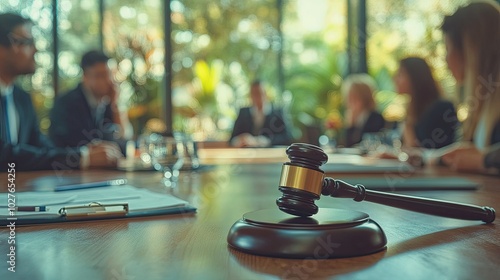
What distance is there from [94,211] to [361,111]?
5.07 m

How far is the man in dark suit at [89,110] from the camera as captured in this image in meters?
3.95

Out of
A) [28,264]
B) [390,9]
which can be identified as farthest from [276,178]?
[390,9]

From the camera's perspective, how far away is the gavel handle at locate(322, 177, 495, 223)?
66cm

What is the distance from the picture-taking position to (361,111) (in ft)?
18.7

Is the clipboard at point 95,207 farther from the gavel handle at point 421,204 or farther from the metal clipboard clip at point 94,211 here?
the gavel handle at point 421,204

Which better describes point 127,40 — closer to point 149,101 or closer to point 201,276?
point 149,101

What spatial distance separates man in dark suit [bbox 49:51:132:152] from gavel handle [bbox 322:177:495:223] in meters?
3.44

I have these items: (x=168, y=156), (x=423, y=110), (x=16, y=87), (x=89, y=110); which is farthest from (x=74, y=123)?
(x=168, y=156)

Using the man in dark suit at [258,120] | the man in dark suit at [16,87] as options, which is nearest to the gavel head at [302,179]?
the man in dark suit at [16,87]

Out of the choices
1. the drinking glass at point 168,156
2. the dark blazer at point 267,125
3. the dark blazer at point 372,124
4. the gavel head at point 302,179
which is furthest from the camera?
the dark blazer at point 267,125

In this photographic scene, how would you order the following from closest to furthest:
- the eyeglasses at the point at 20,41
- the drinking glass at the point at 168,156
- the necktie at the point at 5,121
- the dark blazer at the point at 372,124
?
the drinking glass at the point at 168,156 < the necktie at the point at 5,121 < the eyeglasses at the point at 20,41 < the dark blazer at the point at 372,124

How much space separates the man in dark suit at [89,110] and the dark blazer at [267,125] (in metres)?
2.16

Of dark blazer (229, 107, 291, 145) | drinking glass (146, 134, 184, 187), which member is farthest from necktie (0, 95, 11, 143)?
dark blazer (229, 107, 291, 145)

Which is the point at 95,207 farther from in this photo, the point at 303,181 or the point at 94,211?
the point at 303,181
